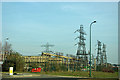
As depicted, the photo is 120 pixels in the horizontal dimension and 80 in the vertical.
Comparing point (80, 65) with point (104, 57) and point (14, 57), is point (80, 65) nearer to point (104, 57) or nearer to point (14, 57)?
point (14, 57)

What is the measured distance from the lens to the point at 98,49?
82.1 metres

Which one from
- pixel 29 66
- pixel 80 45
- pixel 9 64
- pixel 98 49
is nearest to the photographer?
pixel 9 64

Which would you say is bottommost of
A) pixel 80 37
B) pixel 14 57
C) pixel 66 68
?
pixel 66 68

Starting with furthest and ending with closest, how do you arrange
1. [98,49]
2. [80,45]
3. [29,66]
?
[98,49] < [80,45] < [29,66]

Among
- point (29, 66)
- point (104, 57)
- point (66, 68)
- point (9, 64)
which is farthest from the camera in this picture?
point (104, 57)

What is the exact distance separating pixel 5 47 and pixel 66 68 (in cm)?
1978

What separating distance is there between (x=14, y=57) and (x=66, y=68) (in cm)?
1612

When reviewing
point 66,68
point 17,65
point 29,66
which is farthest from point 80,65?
point 17,65

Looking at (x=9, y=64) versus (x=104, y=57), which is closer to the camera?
(x=9, y=64)

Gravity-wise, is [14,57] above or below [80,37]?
below

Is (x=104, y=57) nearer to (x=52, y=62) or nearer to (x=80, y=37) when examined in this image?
(x=80, y=37)

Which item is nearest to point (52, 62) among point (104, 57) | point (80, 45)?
point (80, 45)

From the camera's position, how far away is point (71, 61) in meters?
58.8

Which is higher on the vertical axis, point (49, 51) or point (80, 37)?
point (80, 37)
